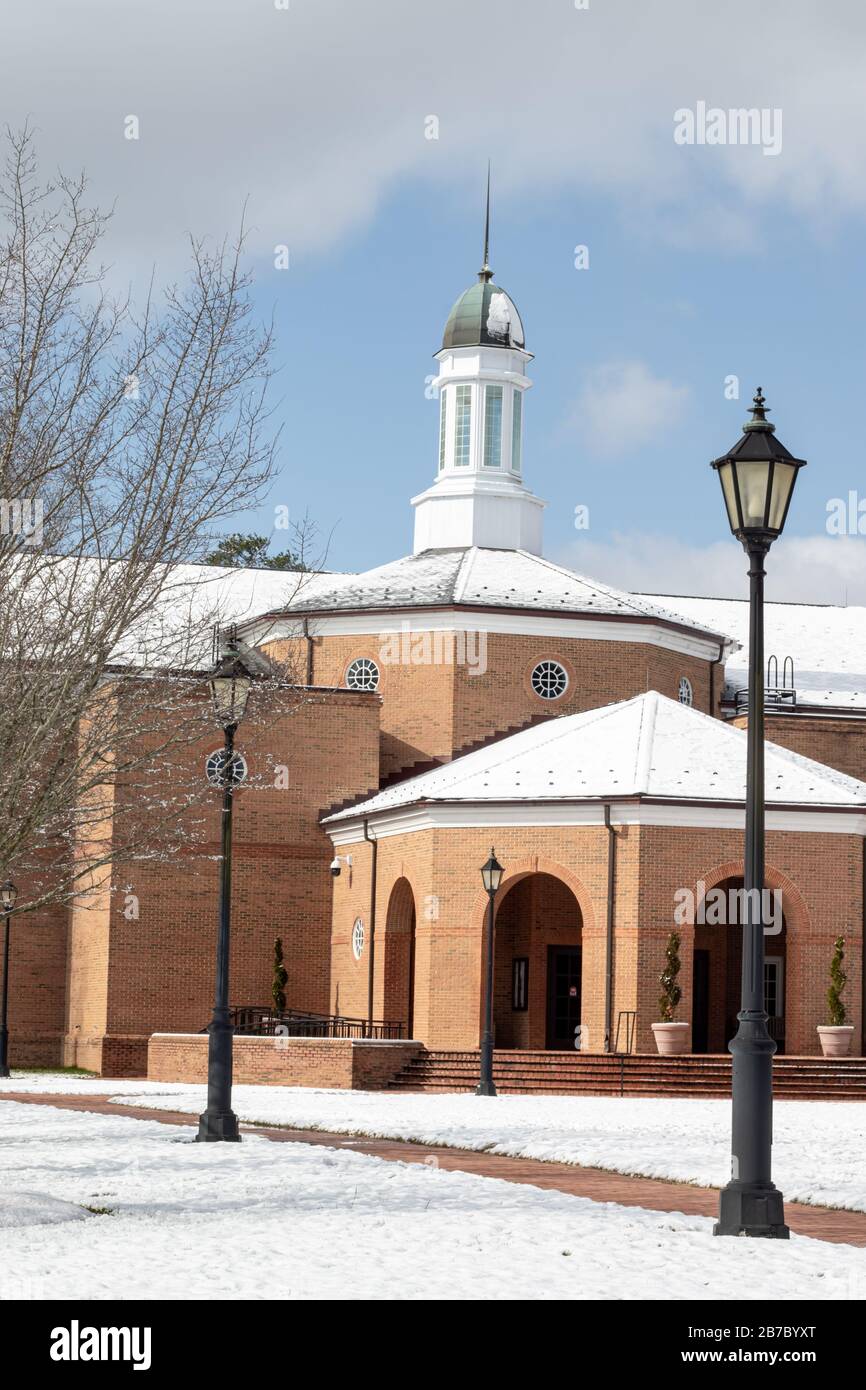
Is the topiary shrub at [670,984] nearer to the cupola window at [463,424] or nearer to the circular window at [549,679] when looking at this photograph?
the circular window at [549,679]

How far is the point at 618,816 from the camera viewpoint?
32.8 m

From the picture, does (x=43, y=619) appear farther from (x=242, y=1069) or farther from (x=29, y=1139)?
(x=242, y=1069)

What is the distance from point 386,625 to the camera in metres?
41.2

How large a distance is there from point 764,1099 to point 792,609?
4263 cm

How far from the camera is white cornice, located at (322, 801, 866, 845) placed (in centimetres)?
3259

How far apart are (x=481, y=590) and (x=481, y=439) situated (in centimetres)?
608

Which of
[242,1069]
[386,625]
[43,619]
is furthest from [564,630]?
[43,619]

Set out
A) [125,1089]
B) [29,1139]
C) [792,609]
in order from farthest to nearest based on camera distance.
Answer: [792,609]
[125,1089]
[29,1139]

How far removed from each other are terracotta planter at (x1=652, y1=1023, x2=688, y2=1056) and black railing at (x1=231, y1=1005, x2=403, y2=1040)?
6234mm

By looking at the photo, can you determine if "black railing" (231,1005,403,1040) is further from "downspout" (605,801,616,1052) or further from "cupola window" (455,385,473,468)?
"cupola window" (455,385,473,468)

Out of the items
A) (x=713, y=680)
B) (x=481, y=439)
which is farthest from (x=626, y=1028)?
(x=481, y=439)

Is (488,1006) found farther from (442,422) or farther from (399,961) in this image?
(442,422)

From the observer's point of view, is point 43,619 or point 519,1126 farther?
point 519,1126

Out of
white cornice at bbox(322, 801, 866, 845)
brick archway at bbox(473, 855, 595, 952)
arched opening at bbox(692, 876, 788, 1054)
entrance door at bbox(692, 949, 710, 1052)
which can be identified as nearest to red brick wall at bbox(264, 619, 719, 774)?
white cornice at bbox(322, 801, 866, 845)
